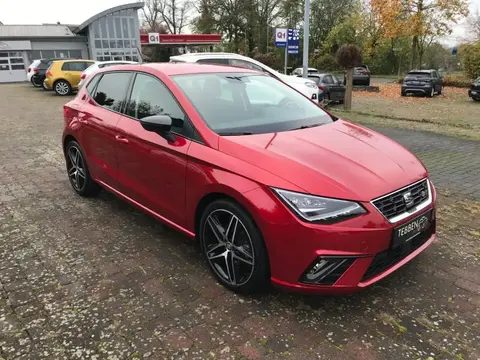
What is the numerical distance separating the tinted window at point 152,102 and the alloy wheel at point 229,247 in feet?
2.65

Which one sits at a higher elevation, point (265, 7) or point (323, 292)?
point (265, 7)

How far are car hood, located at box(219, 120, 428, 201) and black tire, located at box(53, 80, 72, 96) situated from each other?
62.6 ft

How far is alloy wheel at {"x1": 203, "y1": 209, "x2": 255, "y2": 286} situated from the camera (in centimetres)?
282

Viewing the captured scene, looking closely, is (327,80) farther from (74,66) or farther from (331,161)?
(331,161)

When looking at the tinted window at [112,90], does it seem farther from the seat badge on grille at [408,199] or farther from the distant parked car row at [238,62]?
the distant parked car row at [238,62]

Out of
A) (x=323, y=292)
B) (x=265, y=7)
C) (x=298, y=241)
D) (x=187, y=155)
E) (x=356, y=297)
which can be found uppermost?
(x=265, y=7)

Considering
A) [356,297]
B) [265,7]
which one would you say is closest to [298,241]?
[356,297]

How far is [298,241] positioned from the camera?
2.49 metres

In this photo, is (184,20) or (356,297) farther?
(184,20)

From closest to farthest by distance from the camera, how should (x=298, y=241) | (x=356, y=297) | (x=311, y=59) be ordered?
(x=298, y=241) → (x=356, y=297) → (x=311, y=59)

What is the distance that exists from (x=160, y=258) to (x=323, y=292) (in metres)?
1.53

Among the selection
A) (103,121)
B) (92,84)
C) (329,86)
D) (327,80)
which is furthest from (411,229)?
(327,80)

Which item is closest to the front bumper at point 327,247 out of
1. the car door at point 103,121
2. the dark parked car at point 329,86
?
the car door at point 103,121

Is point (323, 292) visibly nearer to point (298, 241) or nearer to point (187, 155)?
point (298, 241)
